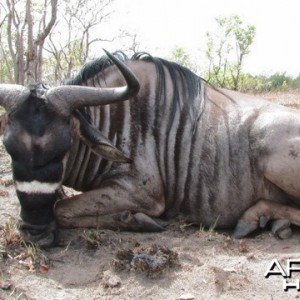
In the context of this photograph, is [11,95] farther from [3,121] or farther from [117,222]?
[117,222]

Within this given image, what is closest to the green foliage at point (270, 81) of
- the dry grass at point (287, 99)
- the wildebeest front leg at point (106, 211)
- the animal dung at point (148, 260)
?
the dry grass at point (287, 99)

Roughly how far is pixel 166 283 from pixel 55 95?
1.51m

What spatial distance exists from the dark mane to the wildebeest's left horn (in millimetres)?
622

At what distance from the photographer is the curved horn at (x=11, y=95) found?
12.1 ft

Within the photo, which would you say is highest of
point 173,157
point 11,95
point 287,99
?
point 11,95

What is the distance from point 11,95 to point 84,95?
1.69 feet

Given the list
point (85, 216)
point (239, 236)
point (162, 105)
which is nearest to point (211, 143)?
point (162, 105)

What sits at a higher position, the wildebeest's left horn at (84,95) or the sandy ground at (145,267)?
the wildebeest's left horn at (84,95)

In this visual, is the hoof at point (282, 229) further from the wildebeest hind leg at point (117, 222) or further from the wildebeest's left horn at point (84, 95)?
the wildebeest's left horn at point (84, 95)

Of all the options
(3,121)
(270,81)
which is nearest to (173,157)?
(3,121)

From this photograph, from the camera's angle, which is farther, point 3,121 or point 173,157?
point 173,157

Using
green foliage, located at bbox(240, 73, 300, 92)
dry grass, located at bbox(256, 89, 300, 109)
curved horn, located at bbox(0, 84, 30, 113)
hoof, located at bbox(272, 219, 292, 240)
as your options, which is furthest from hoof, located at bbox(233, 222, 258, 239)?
green foliage, located at bbox(240, 73, 300, 92)

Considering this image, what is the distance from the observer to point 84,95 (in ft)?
12.4

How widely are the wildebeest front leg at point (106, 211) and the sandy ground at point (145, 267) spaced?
0.27ft
